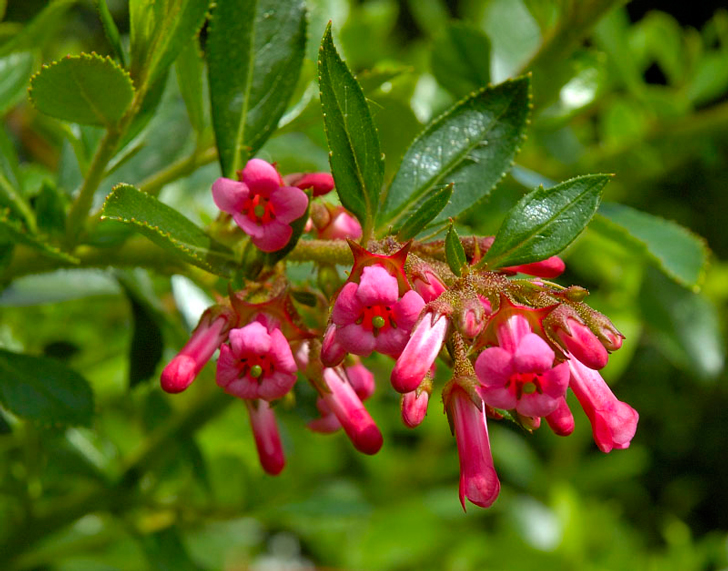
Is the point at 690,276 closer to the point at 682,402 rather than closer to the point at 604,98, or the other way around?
the point at 604,98

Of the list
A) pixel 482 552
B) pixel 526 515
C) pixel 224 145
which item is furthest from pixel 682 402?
pixel 224 145

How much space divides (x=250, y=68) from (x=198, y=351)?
1.17 feet

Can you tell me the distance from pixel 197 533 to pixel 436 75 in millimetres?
1227

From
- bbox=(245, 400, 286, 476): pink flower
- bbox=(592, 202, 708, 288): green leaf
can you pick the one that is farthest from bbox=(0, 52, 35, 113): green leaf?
bbox=(592, 202, 708, 288): green leaf

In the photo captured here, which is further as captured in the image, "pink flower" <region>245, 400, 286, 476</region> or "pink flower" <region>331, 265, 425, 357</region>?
"pink flower" <region>245, 400, 286, 476</region>

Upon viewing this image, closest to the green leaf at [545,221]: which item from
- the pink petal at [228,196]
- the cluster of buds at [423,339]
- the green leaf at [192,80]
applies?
the cluster of buds at [423,339]

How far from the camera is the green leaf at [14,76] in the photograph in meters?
1.19

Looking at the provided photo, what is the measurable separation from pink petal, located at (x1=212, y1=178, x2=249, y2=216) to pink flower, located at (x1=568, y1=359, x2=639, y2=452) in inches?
14.5

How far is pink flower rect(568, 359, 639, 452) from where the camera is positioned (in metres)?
0.73

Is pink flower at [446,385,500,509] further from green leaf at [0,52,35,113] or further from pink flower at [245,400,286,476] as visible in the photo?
green leaf at [0,52,35,113]

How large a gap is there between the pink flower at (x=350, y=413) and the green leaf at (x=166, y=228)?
16cm

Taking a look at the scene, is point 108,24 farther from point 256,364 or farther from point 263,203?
point 256,364

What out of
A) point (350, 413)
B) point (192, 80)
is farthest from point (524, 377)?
point (192, 80)

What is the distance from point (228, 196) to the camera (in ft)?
2.52
